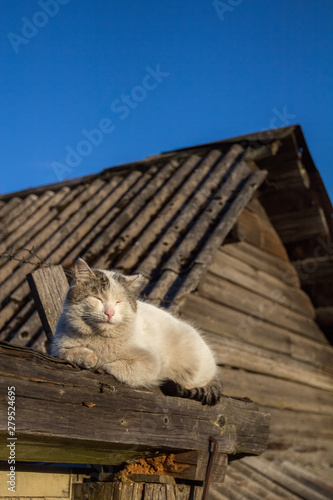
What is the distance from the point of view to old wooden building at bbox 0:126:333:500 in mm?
5582

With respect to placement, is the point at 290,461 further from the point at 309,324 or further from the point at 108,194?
the point at 108,194

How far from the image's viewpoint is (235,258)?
781 cm

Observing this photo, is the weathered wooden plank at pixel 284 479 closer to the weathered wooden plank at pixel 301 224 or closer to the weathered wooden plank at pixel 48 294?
the weathered wooden plank at pixel 48 294

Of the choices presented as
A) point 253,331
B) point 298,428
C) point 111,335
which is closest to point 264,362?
point 253,331

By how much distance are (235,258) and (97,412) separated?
540 centimetres

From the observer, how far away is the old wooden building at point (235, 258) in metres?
5.58

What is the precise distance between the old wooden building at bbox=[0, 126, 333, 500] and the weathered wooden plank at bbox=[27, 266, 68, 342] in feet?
4.39

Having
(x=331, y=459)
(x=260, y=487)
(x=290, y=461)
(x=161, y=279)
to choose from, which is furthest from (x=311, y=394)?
(x=161, y=279)

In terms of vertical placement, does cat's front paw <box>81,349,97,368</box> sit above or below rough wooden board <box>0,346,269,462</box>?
above

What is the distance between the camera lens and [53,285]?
3.46 meters

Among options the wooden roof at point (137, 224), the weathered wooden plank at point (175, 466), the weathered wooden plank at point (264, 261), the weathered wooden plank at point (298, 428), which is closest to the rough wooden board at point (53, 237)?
the wooden roof at point (137, 224)

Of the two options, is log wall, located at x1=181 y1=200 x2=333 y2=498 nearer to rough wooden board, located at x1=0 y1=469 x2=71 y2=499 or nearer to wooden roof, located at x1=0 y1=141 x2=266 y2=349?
wooden roof, located at x1=0 y1=141 x2=266 y2=349

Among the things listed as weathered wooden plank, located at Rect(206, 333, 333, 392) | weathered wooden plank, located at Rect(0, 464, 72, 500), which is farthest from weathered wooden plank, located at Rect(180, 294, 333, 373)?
weathered wooden plank, located at Rect(0, 464, 72, 500)

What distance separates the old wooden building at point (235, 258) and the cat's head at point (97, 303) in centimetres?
198
